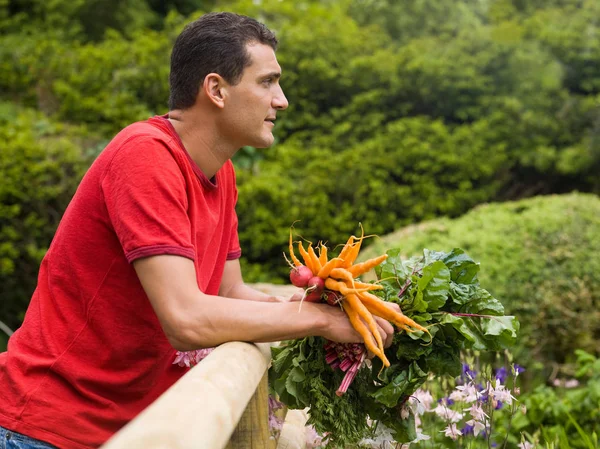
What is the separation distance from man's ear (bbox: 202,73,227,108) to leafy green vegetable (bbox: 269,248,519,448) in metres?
0.74

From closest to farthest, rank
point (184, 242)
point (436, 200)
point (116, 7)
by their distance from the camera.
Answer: point (184, 242) → point (436, 200) → point (116, 7)

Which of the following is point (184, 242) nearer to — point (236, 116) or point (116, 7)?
point (236, 116)

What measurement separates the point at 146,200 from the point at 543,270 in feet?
14.3

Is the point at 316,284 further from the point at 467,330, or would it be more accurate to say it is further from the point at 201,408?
the point at 201,408

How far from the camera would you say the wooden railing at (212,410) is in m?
1.04

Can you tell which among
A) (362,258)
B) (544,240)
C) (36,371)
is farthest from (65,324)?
(544,240)

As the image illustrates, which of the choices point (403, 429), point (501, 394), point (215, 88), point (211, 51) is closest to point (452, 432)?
point (501, 394)

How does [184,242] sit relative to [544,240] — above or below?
above

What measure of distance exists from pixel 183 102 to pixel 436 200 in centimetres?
650

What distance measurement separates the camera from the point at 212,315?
71.6 inches

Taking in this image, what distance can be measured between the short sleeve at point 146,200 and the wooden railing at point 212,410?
33cm

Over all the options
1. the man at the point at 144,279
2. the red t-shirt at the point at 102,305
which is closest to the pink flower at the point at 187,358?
the man at the point at 144,279

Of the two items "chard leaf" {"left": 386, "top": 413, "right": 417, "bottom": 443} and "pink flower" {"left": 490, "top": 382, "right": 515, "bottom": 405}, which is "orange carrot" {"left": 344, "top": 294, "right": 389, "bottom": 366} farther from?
"pink flower" {"left": 490, "top": 382, "right": 515, "bottom": 405}

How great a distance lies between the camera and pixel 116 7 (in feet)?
42.0
